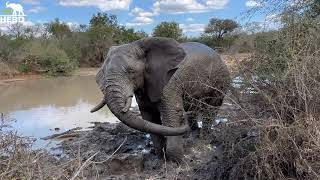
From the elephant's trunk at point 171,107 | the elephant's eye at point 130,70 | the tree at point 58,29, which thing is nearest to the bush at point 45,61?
the tree at point 58,29

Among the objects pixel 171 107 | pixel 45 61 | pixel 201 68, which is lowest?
pixel 45 61

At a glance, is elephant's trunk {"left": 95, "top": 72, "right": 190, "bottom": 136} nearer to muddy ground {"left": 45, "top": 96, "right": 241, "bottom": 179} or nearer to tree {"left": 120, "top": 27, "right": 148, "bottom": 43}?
muddy ground {"left": 45, "top": 96, "right": 241, "bottom": 179}

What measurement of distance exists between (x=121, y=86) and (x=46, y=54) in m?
29.8

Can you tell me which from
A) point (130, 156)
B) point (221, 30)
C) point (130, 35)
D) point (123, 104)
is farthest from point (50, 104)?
point (130, 35)

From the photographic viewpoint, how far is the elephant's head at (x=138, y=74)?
24.6 feet

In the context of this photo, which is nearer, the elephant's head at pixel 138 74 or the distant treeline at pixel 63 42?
the elephant's head at pixel 138 74

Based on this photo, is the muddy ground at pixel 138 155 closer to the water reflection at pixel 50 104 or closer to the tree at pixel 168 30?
the water reflection at pixel 50 104

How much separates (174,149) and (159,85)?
1.03 metres

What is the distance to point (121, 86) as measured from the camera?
24.8ft

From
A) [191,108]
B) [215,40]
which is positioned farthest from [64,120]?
[191,108]

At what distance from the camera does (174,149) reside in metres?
8.16

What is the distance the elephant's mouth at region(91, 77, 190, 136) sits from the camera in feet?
24.4

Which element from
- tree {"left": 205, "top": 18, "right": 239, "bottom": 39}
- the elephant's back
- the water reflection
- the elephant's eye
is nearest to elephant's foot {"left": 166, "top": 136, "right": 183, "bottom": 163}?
the elephant's back

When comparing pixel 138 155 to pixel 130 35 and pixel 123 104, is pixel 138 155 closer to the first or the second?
pixel 123 104
